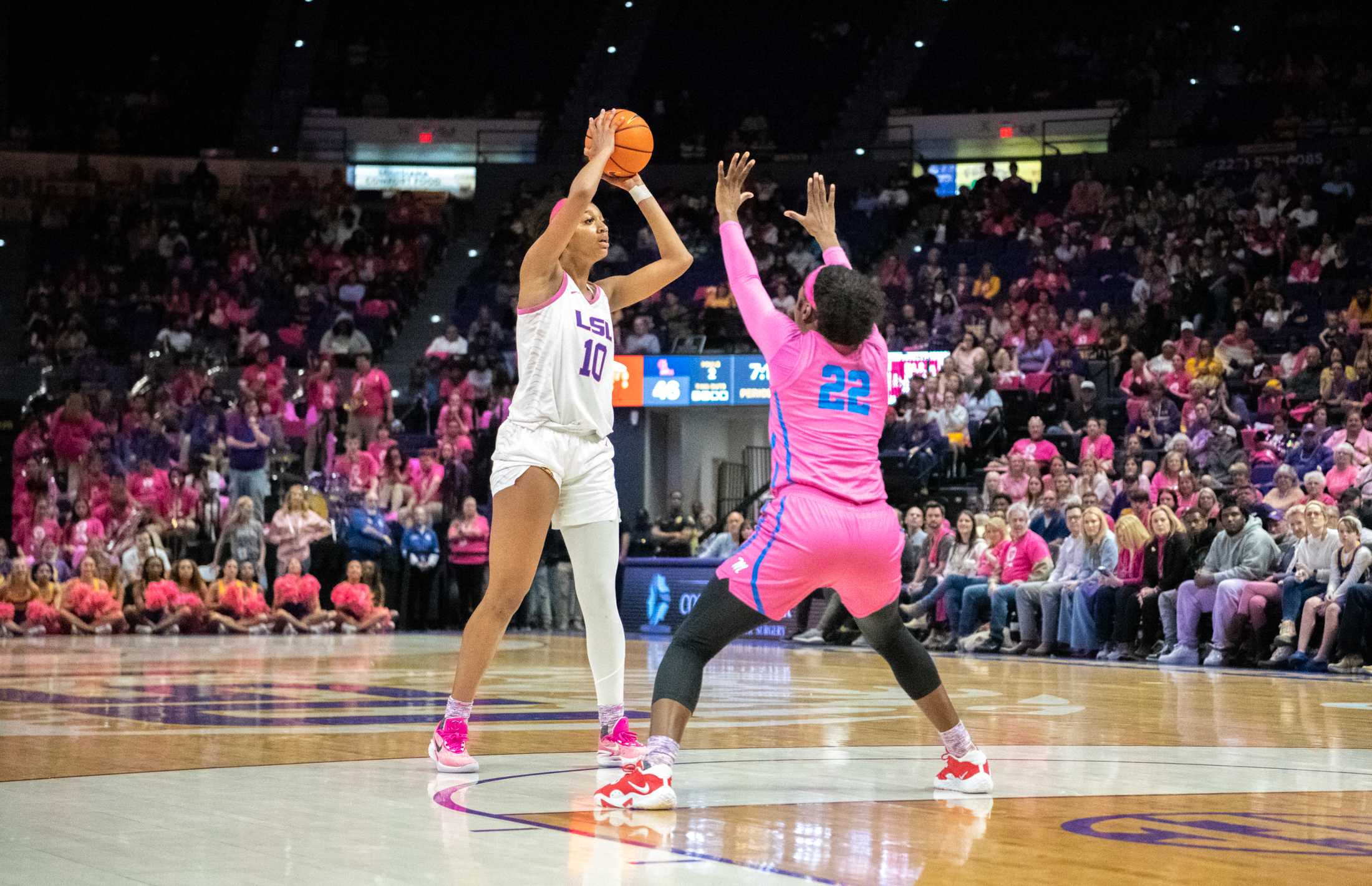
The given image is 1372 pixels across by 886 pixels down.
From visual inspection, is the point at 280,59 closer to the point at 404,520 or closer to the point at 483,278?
the point at 483,278

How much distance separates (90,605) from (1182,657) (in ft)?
32.8

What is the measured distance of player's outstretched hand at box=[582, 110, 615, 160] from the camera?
5.34 m

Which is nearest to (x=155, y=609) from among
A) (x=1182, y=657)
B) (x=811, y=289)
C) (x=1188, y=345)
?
(x=1182, y=657)

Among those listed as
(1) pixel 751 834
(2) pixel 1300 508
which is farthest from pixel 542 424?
(2) pixel 1300 508

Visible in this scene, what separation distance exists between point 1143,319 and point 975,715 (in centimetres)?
1294

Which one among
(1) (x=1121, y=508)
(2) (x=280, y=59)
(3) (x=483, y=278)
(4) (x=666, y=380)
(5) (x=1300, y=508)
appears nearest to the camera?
(5) (x=1300, y=508)

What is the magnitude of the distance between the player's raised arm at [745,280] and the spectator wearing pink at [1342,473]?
949 cm

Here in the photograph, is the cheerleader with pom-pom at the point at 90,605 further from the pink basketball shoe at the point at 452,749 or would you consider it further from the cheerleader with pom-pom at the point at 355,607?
the pink basketball shoe at the point at 452,749

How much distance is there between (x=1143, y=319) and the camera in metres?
19.4

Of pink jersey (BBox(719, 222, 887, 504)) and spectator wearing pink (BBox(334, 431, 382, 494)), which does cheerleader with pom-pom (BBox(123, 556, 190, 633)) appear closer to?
spectator wearing pink (BBox(334, 431, 382, 494))

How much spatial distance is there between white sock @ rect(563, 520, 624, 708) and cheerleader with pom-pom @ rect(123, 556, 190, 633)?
11199 mm

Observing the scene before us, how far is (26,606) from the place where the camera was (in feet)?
50.6

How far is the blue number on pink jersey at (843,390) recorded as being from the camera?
15.4 feet

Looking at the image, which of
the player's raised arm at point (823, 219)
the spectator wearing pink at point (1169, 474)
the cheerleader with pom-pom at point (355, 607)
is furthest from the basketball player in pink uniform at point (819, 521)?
the cheerleader with pom-pom at point (355, 607)
